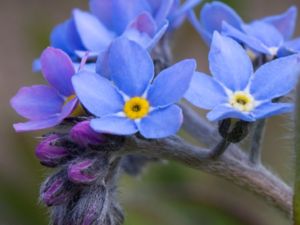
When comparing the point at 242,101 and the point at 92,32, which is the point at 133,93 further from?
the point at 92,32

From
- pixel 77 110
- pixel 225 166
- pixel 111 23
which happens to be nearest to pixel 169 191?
pixel 111 23

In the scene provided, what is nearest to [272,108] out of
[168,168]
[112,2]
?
[112,2]

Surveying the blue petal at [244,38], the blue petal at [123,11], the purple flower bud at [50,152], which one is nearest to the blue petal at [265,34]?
the blue petal at [244,38]

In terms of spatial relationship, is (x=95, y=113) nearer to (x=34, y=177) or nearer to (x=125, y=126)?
(x=125, y=126)

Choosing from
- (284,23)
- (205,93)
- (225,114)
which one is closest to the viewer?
(225,114)

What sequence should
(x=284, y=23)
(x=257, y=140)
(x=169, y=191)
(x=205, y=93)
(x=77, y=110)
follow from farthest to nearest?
(x=169, y=191), (x=284, y=23), (x=257, y=140), (x=77, y=110), (x=205, y=93)

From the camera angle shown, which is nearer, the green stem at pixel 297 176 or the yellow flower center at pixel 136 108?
the green stem at pixel 297 176

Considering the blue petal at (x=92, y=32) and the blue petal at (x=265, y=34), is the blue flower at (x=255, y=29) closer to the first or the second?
the blue petal at (x=265, y=34)
